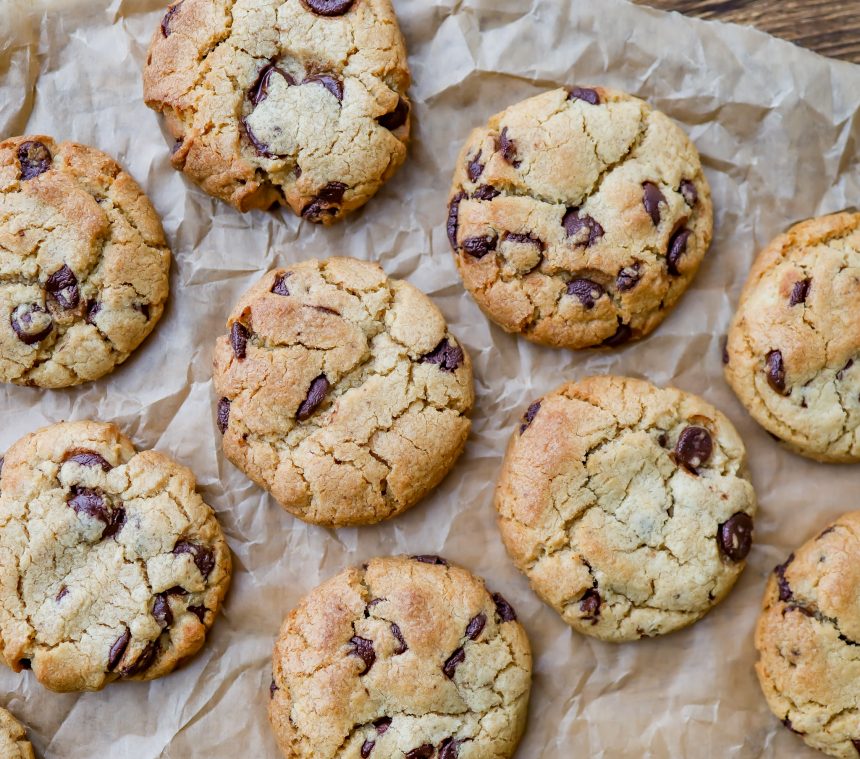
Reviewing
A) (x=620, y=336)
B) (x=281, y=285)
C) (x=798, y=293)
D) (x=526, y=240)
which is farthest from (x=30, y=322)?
(x=798, y=293)

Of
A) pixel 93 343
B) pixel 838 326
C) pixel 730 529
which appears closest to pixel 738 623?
pixel 730 529

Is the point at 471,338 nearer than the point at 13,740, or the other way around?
the point at 13,740

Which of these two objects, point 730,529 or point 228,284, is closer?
point 730,529

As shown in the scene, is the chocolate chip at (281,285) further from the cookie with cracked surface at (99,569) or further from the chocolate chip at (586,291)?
the chocolate chip at (586,291)

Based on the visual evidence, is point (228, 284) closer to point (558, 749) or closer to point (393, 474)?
point (393, 474)

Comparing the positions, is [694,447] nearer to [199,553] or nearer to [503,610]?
[503,610]
